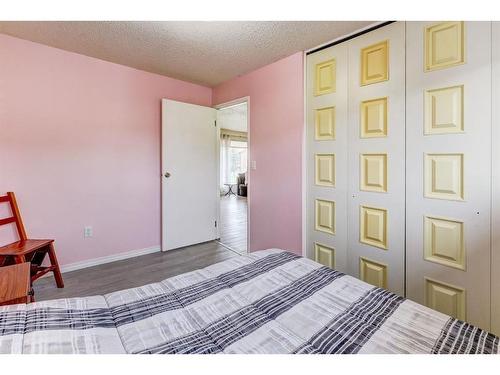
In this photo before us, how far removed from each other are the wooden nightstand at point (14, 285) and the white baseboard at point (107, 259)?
1238 millimetres

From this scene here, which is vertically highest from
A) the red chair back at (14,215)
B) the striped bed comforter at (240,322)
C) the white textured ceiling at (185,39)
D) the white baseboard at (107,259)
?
the white textured ceiling at (185,39)

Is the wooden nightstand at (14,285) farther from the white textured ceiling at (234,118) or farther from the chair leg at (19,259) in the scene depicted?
the white textured ceiling at (234,118)

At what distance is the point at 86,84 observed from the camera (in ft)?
8.64

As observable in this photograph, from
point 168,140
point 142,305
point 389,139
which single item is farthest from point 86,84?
point 389,139

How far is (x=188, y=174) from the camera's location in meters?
3.39

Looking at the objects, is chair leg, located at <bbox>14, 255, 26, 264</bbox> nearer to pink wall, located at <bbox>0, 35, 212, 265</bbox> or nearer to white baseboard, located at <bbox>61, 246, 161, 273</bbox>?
pink wall, located at <bbox>0, 35, 212, 265</bbox>

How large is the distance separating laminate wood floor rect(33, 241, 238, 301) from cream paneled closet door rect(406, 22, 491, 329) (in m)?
2.08

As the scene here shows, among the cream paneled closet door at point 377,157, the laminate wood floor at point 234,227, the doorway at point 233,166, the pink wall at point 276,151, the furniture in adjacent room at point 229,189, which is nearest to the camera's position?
the cream paneled closet door at point 377,157

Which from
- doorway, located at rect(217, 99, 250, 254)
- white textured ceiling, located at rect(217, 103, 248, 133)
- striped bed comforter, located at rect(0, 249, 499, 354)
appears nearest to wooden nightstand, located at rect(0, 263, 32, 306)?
striped bed comforter, located at rect(0, 249, 499, 354)

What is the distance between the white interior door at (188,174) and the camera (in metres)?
3.19

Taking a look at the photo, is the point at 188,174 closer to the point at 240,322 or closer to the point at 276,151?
the point at 276,151

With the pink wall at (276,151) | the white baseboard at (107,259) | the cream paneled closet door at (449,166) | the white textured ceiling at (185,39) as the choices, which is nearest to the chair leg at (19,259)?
the white baseboard at (107,259)

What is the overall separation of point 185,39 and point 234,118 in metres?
4.58
